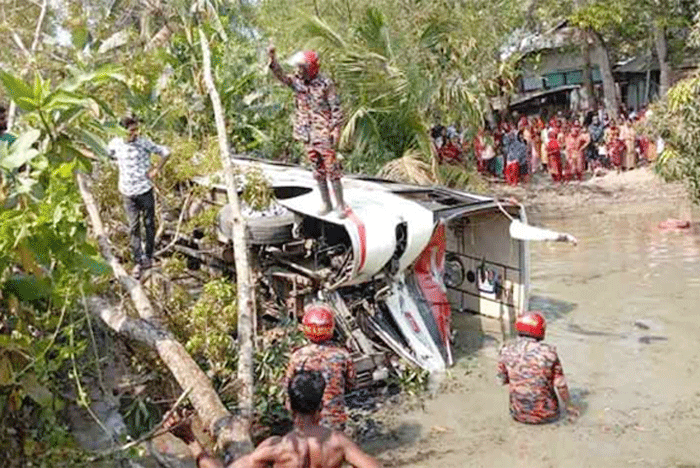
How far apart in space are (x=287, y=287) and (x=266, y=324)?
46 centimetres

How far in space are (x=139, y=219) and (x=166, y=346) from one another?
282cm

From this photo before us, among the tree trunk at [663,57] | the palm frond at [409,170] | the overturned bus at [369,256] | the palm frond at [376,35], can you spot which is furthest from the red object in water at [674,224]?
the tree trunk at [663,57]

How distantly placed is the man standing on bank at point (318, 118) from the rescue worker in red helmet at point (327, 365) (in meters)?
2.15

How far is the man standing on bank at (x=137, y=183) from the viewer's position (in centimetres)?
920

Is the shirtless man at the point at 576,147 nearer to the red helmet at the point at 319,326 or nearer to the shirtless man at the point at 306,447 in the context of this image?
the red helmet at the point at 319,326

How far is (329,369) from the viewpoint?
7062mm

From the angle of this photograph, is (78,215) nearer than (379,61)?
Yes

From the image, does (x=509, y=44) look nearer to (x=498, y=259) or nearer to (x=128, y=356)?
(x=498, y=259)

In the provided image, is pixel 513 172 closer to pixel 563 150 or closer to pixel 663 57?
pixel 563 150

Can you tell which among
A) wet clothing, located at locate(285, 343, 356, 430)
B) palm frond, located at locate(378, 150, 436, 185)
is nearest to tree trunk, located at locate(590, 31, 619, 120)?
palm frond, located at locate(378, 150, 436, 185)

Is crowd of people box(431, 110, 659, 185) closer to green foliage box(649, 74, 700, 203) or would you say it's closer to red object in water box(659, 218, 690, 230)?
red object in water box(659, 218, 690, 230)

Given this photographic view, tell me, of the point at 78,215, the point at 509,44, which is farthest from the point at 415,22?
the point at 78,215

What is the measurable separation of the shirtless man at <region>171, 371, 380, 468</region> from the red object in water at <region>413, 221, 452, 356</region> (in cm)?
565

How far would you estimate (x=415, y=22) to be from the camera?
20688 millimetres
